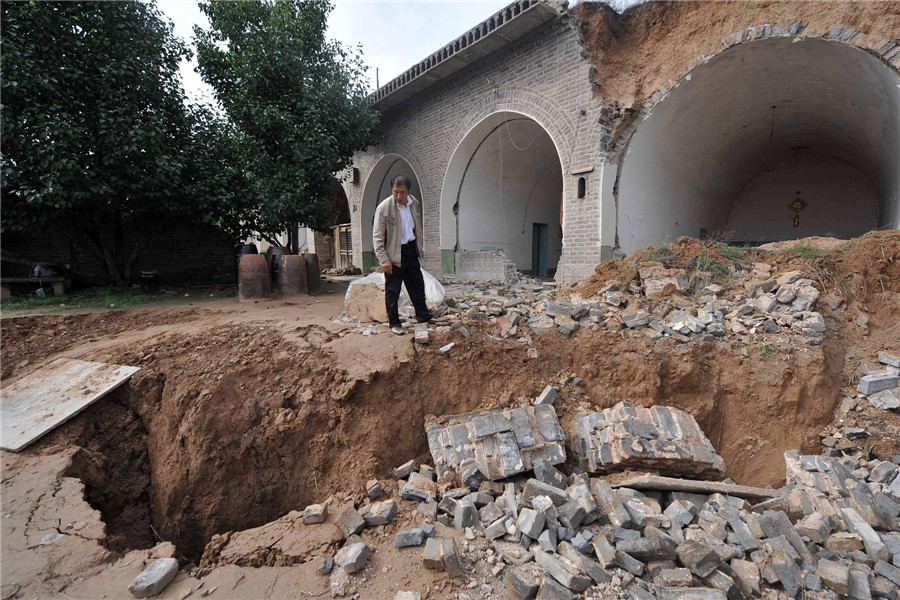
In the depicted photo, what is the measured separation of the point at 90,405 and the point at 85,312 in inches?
127

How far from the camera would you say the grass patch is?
645 cm

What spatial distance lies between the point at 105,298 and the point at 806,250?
36.2 ft

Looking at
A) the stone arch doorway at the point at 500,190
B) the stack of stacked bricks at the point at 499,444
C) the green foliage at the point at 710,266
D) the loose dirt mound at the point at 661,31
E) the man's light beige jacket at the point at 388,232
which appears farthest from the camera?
the stone arch doorway at the point at 500,190

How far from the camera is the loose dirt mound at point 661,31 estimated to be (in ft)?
18.2

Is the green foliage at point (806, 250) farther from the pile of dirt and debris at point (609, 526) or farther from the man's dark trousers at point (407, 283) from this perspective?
the man's dark trousers at point (407, 283)

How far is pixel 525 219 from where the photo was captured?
11.5 metres

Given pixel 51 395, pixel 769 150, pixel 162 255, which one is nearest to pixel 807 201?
pixel 769 150

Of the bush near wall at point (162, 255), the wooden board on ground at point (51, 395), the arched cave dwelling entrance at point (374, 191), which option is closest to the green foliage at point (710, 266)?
the wooden board on ground at point (51, 395)

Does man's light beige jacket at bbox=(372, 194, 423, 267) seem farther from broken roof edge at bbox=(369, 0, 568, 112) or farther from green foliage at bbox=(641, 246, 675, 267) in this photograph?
broken roof edge at bbox=(369, 0, 568, 112)

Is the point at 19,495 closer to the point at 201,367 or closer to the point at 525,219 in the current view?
the point at 201,367

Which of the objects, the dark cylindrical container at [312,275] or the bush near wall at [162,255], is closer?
the dark cylindrical container at [312,275]

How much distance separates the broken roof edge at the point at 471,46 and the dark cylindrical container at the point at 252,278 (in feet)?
19.4

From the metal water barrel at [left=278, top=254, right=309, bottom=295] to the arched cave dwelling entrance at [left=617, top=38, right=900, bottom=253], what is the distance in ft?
19.5

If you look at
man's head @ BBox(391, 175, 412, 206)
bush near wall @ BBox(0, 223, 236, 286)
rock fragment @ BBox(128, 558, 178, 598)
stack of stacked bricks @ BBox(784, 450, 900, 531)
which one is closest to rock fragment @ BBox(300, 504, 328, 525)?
rock fragment @ BBox(128, 558, 178, 598)
